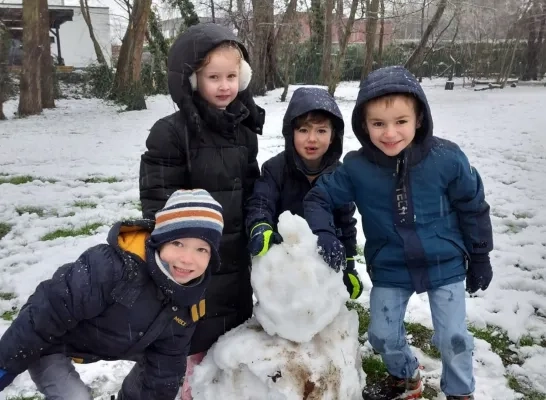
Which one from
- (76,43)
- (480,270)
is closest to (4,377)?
(480,270)

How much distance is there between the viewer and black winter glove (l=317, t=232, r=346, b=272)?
82.2 inches

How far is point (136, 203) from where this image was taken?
614 cm

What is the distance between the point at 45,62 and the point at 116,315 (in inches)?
667

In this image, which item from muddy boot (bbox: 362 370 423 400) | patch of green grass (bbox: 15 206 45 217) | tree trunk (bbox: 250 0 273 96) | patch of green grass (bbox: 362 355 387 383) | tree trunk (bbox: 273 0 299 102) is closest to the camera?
muddy boot (bbox: 362 370 423 400)

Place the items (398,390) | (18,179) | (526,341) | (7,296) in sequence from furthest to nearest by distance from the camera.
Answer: (18,179), (7,296), (526,341), (398,390)

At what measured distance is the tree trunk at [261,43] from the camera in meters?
17.8

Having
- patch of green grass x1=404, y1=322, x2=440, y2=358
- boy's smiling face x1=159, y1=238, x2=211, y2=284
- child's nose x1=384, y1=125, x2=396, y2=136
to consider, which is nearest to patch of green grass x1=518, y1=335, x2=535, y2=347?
patch of green grass x1=404, y1=322, x2=440, y2=358

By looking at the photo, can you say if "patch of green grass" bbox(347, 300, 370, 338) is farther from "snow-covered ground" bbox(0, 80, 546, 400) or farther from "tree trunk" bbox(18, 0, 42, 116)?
"tree trunk" bbox(18, 0, 42, 116)

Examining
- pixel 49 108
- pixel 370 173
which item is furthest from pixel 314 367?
pixel 49 108

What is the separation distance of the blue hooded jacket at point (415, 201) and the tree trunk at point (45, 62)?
1520cm

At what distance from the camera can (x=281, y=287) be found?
2.03 meters

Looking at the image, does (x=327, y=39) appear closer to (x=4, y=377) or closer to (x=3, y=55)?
(x=3, y=55)

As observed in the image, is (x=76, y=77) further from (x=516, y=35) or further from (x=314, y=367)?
(x=314, y=367)

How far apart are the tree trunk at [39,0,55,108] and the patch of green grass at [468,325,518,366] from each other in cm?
1523
